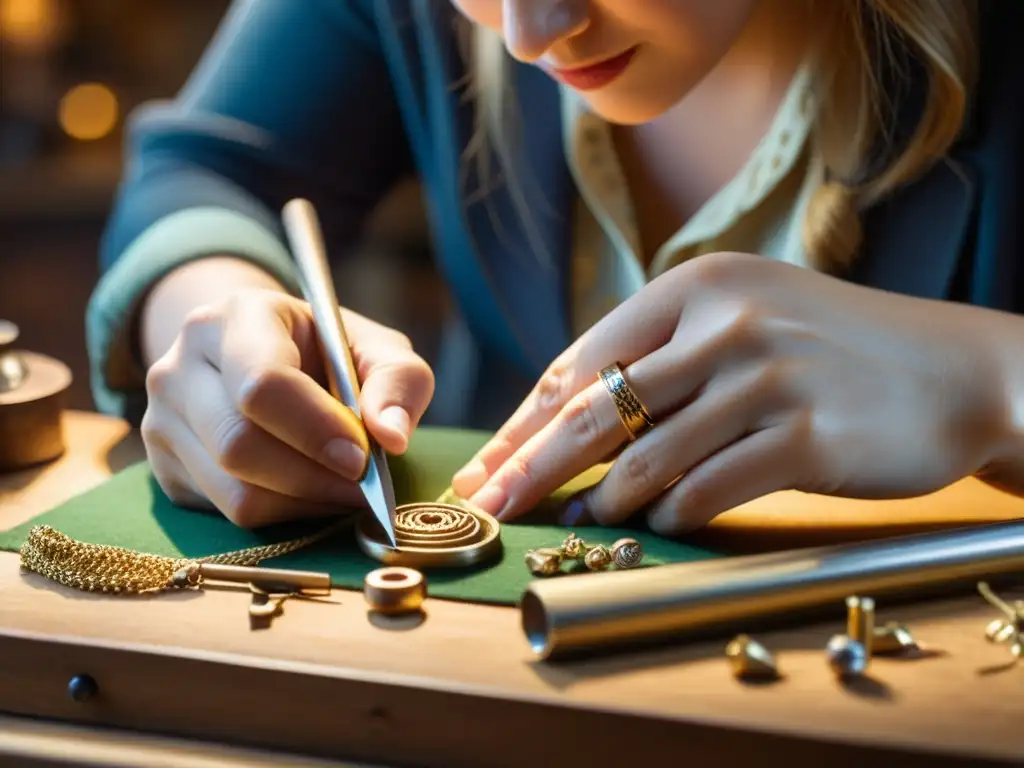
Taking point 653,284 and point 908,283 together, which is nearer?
point 653,284

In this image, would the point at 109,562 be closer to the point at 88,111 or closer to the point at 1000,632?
the point at 1000,632

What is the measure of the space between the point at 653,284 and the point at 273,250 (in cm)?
38

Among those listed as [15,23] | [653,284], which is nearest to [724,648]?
[653,284]

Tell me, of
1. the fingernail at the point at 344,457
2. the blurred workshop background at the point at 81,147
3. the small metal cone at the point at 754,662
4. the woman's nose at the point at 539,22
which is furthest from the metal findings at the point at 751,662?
the blurred workshop background at the point at 81,147

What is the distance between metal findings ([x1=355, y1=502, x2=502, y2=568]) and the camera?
1.77ft

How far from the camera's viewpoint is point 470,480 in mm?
639

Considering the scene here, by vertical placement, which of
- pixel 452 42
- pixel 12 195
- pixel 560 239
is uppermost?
pixel 452 42

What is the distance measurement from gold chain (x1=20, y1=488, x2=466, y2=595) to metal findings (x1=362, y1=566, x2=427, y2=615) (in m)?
0.09

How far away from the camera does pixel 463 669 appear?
44 cm

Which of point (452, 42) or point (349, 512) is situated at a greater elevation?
point (452, 42)

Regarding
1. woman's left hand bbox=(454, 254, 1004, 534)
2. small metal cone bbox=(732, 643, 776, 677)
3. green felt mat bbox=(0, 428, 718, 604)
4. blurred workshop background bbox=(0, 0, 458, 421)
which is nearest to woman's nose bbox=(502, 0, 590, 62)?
woman's left hand bbox=(454, 254, 1004, 534)

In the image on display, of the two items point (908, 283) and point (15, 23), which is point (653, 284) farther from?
point (15, 23)

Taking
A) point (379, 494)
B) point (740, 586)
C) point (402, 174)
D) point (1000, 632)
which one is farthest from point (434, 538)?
point (402, 174)

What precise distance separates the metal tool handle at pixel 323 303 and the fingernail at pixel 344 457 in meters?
0.03
